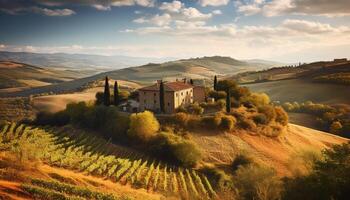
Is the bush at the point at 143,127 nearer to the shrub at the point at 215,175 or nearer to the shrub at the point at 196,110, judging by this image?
the shrub at the point at 196,110

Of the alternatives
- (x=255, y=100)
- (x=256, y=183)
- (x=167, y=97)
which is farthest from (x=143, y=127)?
(x=255, y=100)

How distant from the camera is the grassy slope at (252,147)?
46.7 meters

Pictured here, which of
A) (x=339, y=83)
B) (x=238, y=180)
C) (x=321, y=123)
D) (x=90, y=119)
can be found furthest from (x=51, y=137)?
(x=339, y=83)

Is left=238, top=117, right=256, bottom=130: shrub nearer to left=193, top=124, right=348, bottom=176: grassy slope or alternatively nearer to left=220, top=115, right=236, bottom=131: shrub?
left=193, top=124, right=348, bottom=176: grassy slope

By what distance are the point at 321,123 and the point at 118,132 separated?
5848cm

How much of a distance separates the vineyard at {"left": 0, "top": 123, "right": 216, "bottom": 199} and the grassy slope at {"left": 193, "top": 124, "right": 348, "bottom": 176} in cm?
798

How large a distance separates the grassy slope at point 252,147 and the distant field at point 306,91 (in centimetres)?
6168

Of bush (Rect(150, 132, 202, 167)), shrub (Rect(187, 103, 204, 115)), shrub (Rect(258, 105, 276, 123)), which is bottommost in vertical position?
bush (Rect(150, 132, 202, 167))

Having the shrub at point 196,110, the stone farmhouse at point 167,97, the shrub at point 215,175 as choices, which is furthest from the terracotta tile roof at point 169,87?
the shrub at point 215,175

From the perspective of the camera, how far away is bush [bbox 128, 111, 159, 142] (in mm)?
47531

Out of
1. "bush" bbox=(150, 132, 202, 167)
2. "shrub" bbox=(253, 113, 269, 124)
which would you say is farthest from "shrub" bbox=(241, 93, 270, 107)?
"bush" bbox=(150, 132, 202, 167)

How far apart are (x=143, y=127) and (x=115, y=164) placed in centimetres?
1062

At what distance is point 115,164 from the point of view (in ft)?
124

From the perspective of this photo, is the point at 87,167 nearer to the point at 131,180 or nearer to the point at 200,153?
the point at 131,180
